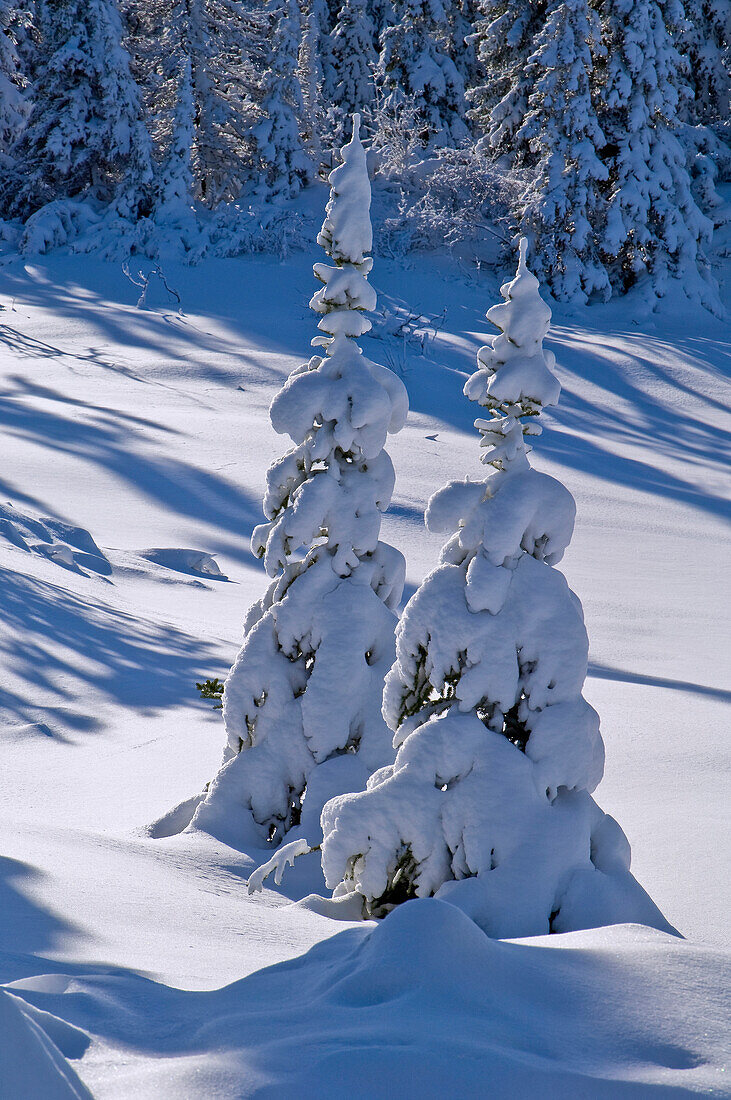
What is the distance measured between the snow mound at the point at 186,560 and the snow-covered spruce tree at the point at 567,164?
15.8 metres

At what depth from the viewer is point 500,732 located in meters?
4.34

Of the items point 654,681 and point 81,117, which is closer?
point 654,681

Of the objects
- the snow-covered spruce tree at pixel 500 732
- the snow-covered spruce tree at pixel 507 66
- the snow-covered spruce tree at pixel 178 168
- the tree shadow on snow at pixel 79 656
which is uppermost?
the snow-covered spruce tree at pixel 507 66

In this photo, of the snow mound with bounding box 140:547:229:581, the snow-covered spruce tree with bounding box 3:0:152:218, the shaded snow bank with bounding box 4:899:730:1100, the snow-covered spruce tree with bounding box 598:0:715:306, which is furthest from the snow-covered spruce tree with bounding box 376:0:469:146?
the shaded snow bank with bounding box 4:899:730:1100

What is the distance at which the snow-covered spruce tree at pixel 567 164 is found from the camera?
77.7ft

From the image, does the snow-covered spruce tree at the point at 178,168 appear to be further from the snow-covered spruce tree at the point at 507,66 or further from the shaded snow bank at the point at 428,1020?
the shaded snow bank at the point at 428,1020

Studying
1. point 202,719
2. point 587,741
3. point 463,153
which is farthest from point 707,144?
point 587,741

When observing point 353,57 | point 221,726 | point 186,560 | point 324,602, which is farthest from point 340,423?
point 353,57

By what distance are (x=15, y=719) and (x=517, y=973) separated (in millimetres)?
5381

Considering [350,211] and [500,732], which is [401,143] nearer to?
[350,211]

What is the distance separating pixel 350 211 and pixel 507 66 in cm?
2663

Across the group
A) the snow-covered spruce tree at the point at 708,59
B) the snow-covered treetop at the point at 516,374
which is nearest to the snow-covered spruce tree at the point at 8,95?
the snow-covered spruce tree at the point at 708,59

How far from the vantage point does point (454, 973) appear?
8.68 ft

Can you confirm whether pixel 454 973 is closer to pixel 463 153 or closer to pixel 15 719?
pixel 15 719
